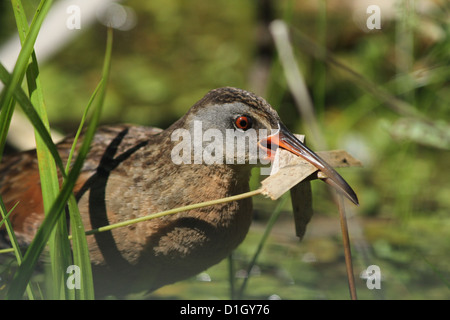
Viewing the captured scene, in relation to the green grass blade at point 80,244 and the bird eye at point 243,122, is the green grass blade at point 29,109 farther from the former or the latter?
the bird eye at point 243,122

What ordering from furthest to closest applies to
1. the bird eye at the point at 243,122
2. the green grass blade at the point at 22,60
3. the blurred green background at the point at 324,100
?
the blurred green background at the point at 324,100, the bird eye at the point at 243,122, the green grass blade at the point at 22,60

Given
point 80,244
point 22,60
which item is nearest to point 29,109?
point 22,60

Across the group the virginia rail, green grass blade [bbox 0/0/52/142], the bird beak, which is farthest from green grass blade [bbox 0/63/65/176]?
the bird beak

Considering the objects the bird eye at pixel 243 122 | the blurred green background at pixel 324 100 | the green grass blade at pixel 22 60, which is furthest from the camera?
the blurred green background at pixel 324 100

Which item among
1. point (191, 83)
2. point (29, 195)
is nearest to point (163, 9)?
point (191, 83)

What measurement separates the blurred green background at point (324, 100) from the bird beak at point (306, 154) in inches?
14.9

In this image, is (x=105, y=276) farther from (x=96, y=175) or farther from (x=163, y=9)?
(x=163, y=9)

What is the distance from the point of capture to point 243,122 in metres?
1.60

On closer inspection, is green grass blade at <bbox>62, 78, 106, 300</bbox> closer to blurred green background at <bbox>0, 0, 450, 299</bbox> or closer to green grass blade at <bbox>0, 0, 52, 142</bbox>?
green grass blade at <bbox>0, 0, 52, 142</bbox>

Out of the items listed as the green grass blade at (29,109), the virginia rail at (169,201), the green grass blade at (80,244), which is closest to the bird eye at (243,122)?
the virginia rail at (169,201)

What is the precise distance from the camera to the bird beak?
4.80 feet

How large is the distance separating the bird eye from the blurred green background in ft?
1.59

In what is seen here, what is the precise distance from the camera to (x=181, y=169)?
170 cm

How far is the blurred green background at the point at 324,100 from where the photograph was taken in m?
2.36
